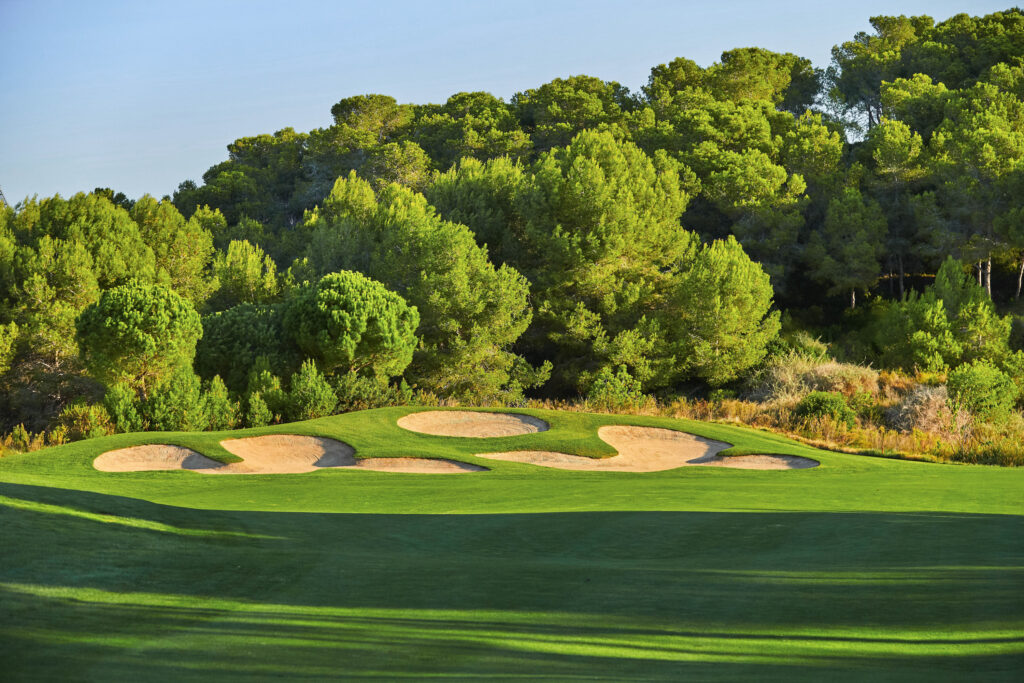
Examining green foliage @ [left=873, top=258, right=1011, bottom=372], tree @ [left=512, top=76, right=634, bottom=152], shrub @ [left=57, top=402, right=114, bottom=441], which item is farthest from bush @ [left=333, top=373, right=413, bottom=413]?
tree @ [left=512, top=76, right=634, bottom=152]

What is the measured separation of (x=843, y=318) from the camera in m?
39.0

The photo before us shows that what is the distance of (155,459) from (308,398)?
5.45 m

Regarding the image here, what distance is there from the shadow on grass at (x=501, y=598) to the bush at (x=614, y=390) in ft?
62.3

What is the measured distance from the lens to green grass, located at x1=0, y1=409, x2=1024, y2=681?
454 cm

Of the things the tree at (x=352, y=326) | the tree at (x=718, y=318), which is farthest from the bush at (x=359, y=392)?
the tree at (x=718, y=318)

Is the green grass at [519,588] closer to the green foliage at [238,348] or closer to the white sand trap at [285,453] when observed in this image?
the white sand trap at [285,453]

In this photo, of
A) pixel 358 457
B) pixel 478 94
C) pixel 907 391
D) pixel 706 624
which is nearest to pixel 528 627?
pixel 706 624

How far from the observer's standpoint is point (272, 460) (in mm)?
15805

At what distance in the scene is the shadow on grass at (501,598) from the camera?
4516mm

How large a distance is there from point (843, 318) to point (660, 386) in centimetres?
1288

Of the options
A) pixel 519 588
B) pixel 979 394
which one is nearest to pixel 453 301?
pixel 979 394

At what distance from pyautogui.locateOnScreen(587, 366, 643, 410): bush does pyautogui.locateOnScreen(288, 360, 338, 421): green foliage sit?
8.99 metres

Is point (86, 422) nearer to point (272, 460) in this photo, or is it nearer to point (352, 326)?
point (272, 460)

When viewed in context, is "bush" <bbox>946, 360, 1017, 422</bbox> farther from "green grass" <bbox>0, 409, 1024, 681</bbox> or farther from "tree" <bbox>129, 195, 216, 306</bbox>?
"tree" <bbox>129, 195, 216, 306</bbox>
